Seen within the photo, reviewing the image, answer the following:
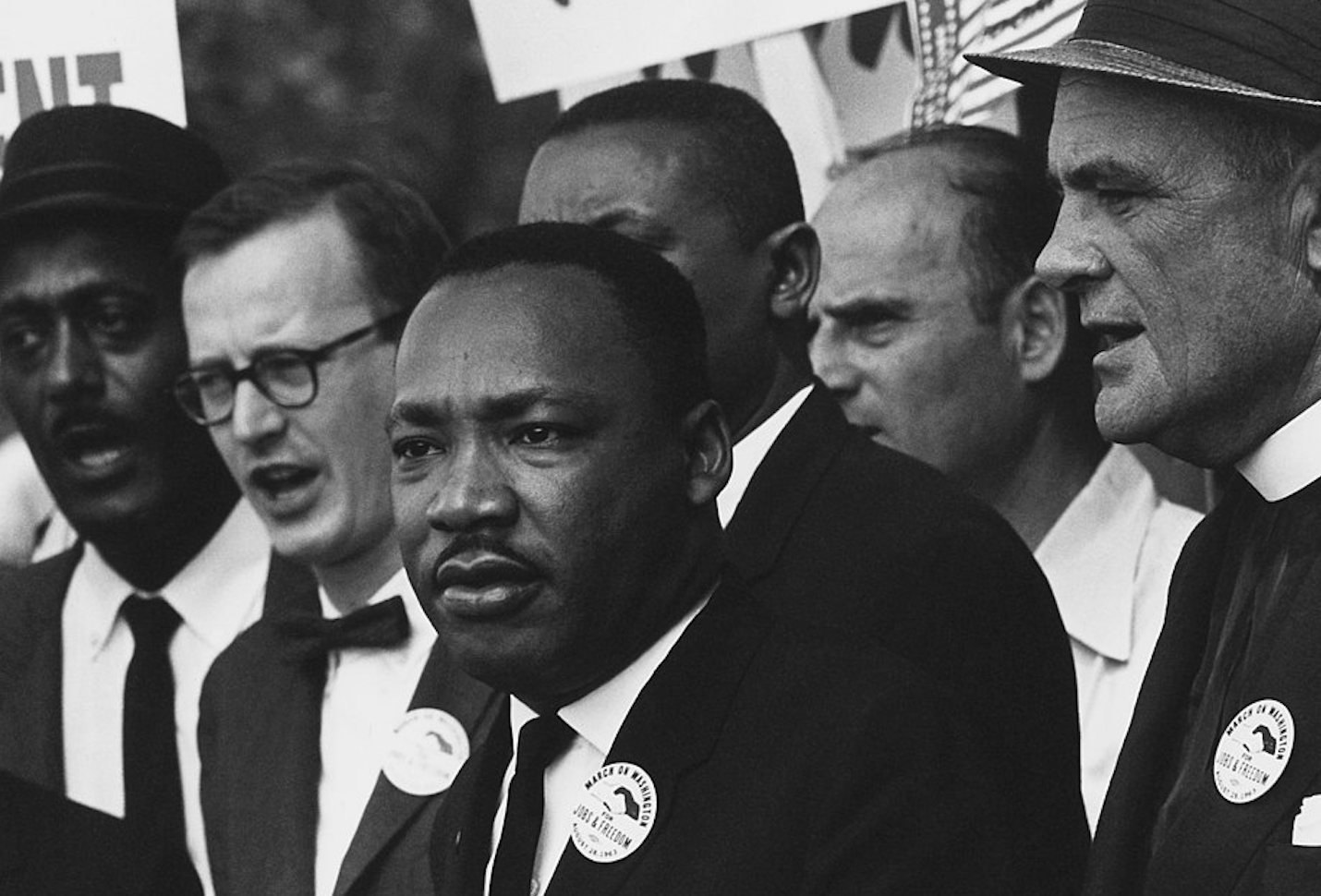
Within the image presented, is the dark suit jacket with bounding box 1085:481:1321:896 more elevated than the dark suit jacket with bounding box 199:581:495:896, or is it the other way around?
the dark suit jacket with bounding box 1085:481:1321:896

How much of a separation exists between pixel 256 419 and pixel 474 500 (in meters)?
1.44

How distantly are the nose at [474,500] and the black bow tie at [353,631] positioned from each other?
1.18 m

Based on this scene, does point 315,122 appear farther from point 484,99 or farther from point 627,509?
point 627,509

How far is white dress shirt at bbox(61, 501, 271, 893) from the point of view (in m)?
5.12

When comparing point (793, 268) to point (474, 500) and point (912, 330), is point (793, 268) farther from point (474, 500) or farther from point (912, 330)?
point (474, 500)

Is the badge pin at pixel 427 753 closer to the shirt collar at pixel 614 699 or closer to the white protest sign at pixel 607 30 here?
the shirt collar at pixel 614 699

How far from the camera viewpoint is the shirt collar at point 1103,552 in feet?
15.8

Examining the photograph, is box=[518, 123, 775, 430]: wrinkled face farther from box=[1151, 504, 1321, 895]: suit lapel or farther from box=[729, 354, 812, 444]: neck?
box=[1151, 504, 1321, 895]: suit lapel

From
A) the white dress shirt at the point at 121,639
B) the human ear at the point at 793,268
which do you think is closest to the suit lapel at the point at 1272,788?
the human ear at the point at 793,268

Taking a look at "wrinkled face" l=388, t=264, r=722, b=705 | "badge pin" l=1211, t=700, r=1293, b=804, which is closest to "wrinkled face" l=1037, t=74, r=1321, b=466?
"badge pin" l=1211, t=700, r=1293, b=804

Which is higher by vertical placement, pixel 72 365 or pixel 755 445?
pixel 72 365

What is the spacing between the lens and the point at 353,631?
4.40 meters

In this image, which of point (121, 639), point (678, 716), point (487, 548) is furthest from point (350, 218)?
point (678, 716)

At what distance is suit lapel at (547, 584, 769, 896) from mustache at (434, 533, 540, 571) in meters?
0.21
